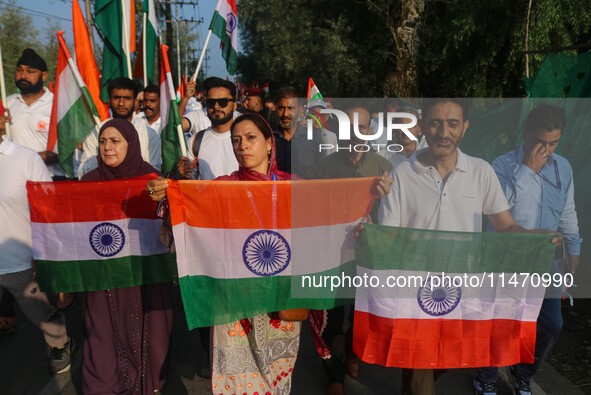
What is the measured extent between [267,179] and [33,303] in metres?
2.25

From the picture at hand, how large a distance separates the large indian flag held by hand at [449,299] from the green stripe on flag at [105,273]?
1.47 m

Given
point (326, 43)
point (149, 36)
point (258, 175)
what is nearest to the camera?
point (258, 175)

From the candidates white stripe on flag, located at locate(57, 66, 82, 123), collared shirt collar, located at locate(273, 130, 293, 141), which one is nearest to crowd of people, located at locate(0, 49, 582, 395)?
collared shirt collar, located at locate(273, 130, 293, 141)

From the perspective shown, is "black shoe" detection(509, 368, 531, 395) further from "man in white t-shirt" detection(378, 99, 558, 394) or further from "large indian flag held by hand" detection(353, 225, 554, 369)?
"man in white t-shirt" detection(378, 99, 558, 394)

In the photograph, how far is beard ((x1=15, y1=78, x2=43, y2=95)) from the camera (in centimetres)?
516

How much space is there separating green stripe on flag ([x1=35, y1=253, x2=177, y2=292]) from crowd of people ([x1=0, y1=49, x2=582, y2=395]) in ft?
0.23

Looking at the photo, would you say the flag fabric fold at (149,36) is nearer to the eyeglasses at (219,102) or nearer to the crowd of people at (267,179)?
the crowd of people at (267,179)

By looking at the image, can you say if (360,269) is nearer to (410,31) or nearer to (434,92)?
(434,92)

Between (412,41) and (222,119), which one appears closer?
(222,119)

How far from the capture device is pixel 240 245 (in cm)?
296

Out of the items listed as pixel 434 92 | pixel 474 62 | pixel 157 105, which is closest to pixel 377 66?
pixel 474 62

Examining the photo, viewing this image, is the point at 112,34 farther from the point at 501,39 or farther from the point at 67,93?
the point at 501,39

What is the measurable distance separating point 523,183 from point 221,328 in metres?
2.28

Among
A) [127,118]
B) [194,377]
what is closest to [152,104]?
[127,118]
